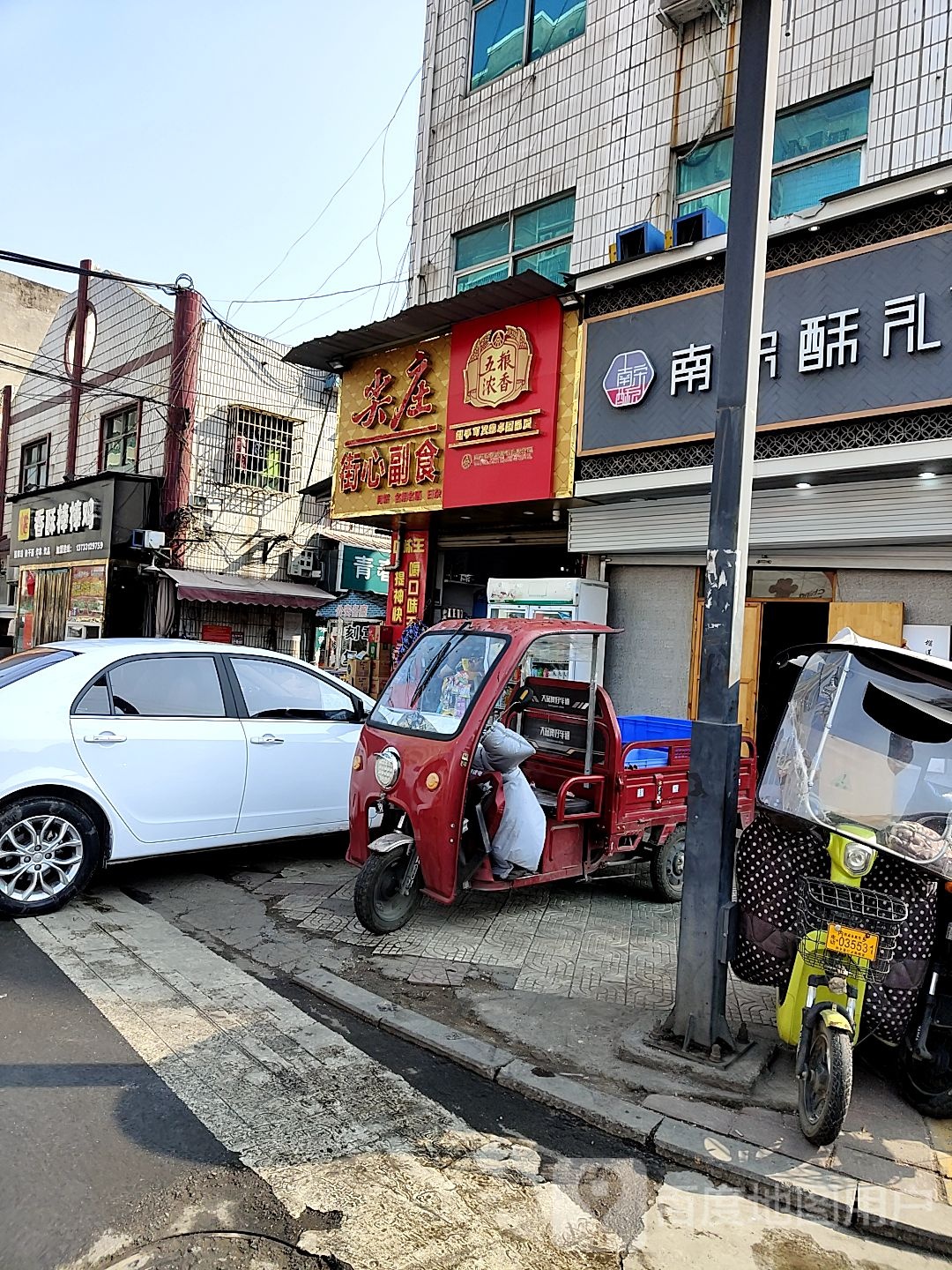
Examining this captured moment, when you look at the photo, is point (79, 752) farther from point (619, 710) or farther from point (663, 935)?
point (619, 710)

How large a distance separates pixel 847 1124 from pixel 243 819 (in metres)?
4.23

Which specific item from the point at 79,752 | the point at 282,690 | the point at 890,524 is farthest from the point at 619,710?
the point at 79,752

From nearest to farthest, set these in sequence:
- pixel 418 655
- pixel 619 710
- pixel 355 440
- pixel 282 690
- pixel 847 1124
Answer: pixel 847 1124, pixel 418 655, pixel 282 690, pixel 619 710, pixel 355 440

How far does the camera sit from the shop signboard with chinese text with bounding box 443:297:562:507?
1022 centimetres

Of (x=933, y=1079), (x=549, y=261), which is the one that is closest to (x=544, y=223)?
(x=549, y=261)

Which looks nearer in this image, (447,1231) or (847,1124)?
(447,1231)

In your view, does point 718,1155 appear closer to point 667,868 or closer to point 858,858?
point 858,858

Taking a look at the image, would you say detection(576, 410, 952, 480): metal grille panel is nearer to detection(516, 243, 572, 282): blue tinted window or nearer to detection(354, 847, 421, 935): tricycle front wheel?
detection(516, 243, 572, 282): blue tinted window

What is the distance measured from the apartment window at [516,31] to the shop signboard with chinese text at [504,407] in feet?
13.6

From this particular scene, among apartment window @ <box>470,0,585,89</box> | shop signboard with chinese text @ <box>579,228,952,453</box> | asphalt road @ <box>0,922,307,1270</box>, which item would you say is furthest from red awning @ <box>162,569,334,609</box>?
asphalt road @ <box>0,922,307,1270</box>

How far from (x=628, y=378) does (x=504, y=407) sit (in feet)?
6.04

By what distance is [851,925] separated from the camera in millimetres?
3369

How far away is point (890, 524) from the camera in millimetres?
8031

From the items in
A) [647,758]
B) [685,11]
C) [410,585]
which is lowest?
[647,758]
